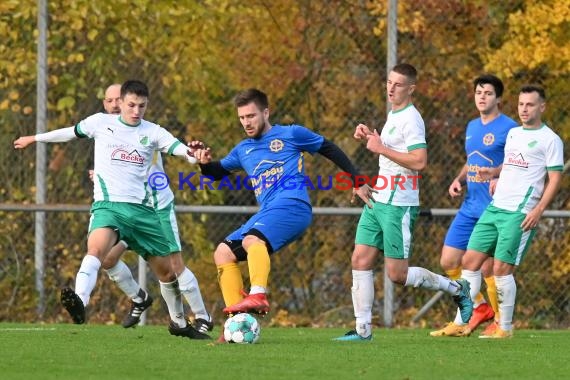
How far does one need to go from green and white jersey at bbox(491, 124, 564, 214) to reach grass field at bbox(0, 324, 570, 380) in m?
1.01

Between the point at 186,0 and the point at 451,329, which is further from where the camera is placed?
the point at 186,0

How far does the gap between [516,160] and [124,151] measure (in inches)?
110

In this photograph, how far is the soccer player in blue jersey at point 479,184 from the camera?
10047mm

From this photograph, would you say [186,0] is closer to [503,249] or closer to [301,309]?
[301,309]

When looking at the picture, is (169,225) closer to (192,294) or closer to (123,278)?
(123,278)

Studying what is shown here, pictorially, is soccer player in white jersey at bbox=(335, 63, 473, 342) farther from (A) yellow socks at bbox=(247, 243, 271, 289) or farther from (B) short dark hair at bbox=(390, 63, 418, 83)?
(A) yellow socks at bbox=(247, 243, 271, 289)

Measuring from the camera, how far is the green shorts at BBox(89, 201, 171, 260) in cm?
903

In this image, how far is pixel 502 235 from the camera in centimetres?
946

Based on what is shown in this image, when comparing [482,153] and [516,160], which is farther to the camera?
[482,153]

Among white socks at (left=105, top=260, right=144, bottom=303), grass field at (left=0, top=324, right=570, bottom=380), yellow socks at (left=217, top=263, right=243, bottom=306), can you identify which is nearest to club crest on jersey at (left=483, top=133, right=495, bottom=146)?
grass field at (left=0, top=324, right=570, bottom=380)

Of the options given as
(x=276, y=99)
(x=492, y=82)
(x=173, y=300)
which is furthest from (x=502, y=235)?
(x=276, y=99)

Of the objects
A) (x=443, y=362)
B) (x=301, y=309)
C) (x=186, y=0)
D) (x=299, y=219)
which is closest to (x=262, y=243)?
(x=299, y=219)

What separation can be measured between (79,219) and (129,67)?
60.4 inches

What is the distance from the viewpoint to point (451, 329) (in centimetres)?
1006
